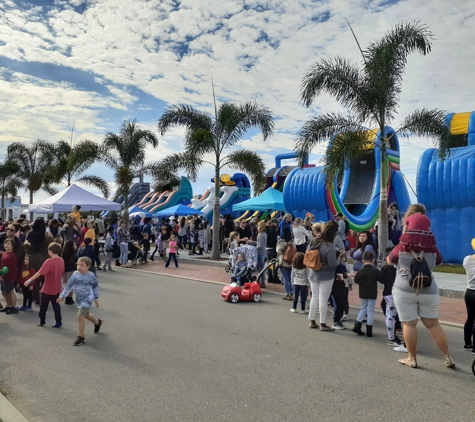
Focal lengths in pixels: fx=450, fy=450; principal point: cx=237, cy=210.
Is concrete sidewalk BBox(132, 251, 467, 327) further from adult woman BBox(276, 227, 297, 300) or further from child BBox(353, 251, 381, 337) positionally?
child BBox(353, 251, 381, 337)

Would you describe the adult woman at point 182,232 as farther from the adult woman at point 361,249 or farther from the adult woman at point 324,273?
the adult woman at point 324,273

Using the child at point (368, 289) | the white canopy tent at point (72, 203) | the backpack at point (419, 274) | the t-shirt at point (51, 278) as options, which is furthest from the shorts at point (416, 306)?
the white canopy tent at point (72, 203)

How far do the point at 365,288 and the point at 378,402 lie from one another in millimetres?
2648

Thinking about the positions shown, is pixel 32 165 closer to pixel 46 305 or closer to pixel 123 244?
pixel 123 244

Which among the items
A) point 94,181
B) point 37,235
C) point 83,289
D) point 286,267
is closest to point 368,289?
point 286,267

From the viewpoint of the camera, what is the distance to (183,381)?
4.70m

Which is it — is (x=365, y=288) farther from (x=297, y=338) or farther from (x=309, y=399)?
(x=309, y=399)

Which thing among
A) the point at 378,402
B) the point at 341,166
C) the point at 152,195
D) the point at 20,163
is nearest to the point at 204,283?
the point at 341,166

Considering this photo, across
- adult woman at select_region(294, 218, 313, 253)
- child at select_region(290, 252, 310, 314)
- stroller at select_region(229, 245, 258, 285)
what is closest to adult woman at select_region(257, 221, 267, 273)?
adult woman at select_region(294, 218, 313, 253)

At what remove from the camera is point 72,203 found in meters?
18.5

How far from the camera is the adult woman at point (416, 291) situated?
5035 mm

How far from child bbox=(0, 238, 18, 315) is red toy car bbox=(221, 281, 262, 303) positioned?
398cm

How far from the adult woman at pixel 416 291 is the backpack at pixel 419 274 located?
5 cm

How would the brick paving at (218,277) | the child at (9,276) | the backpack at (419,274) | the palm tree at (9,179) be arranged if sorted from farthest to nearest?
the palm tree at (9,179)
the brick paving at (218,277)
the child at (9,276)
the backpack at (419,274)
